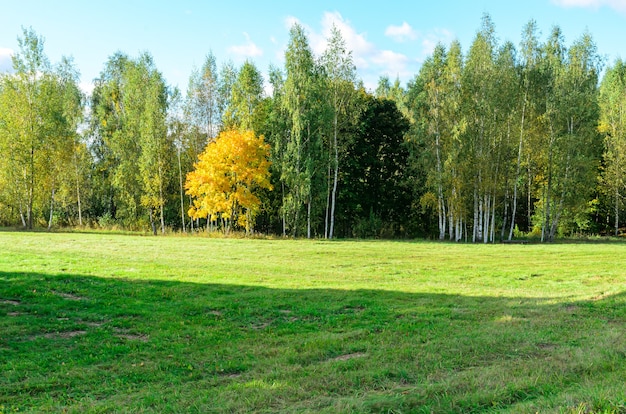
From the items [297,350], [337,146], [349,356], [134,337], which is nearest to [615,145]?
[337,146]

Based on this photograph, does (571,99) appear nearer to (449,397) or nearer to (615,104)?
(615,104)

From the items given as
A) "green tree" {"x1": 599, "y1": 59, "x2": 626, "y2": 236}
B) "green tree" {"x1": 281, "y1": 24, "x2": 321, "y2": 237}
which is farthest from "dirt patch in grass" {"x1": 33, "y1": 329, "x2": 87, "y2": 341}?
"green tree" {"x1": 599, "y1": 59, "x2": 626, "y2": 236}

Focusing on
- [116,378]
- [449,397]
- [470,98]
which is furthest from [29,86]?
[449,397]

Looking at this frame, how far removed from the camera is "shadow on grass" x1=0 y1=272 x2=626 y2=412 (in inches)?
195

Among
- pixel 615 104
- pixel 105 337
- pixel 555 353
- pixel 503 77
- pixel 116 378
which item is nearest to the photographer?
pixel 116 378

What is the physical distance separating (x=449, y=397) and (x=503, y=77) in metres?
36.5

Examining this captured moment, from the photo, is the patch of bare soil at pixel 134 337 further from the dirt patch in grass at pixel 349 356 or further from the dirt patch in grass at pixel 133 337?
the dirt patch in grass at pixel 349 356

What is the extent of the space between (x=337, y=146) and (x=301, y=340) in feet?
102

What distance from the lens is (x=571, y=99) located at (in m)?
37.2

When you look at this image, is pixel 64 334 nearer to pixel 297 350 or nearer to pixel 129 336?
pixel 129 336

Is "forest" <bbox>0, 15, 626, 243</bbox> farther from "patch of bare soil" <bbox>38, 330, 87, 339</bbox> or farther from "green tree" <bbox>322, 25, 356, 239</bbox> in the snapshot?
"patch of bare soil" <bbox>38, 330, 87, 339</bbox>

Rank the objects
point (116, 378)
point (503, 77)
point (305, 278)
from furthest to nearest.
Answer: point (503, 77) < point (305, 278) < point (116, 378)

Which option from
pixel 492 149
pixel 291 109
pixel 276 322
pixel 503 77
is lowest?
pixel 276 322

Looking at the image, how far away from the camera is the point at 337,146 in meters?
38.1
